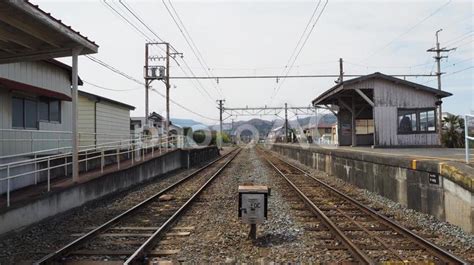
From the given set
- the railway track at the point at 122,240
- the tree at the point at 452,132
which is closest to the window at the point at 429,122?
the tree at the point at 452,132

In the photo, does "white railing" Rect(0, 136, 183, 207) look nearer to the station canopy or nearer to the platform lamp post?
the platform lamp post

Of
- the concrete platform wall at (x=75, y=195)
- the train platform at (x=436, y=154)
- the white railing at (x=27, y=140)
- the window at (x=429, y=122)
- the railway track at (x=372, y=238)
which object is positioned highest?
the window at (x=429, y=122)

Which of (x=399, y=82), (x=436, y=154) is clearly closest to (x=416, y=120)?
(x=399, y=82)

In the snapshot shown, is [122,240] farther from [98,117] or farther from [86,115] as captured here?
[98,117]

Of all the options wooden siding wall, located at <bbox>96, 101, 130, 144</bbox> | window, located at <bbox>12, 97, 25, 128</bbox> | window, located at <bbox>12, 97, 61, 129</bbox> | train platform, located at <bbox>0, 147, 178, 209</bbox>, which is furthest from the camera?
wooden siding wall, located at <bbox>96, 101, 130, 144</bbox>

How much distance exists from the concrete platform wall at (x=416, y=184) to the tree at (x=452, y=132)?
20.9 metres

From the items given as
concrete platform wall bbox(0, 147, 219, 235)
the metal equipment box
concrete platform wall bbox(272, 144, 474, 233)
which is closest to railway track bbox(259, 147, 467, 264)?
concrete platform wall bbox(272, 144, 474, 233)

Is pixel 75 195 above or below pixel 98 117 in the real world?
below

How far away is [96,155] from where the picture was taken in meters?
16.2

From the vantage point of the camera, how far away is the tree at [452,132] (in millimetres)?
33719

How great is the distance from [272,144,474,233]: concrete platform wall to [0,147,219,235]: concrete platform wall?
26.1 ft

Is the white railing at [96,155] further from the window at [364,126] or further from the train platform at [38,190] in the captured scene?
the window at [364,126]

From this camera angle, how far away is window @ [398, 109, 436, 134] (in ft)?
72.6

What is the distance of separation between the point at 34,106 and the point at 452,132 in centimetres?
3304
